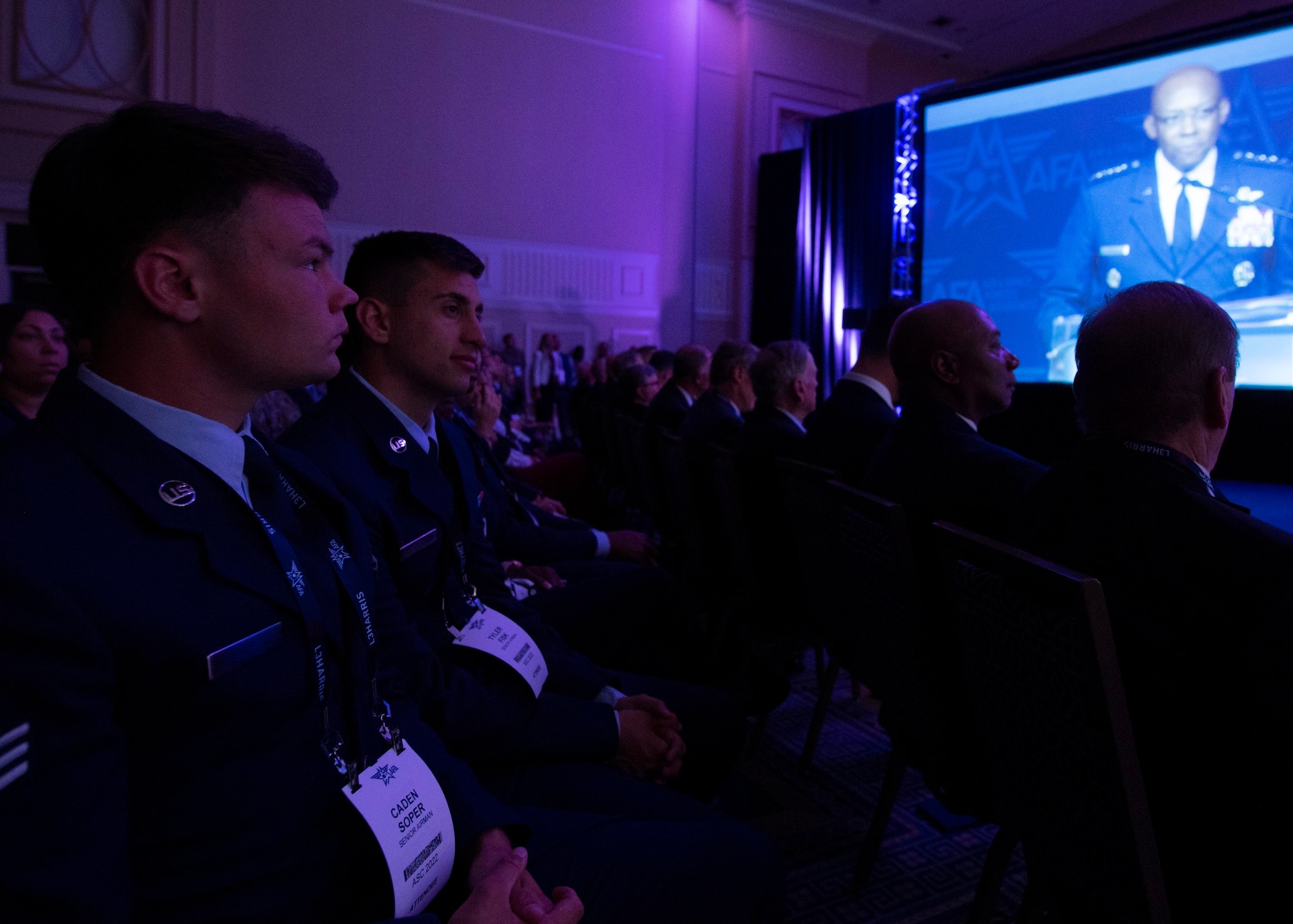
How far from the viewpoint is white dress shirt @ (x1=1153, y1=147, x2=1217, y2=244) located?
5.02 m

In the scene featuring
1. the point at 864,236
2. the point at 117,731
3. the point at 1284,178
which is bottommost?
the point at 117,731

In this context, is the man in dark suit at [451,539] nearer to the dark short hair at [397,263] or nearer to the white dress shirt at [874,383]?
the dark short hair at [397,263]

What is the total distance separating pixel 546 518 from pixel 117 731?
248 centimetres

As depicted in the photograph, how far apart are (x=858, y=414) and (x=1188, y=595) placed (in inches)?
67.5

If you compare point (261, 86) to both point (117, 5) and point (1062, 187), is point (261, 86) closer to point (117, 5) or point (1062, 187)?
point (117, 5)

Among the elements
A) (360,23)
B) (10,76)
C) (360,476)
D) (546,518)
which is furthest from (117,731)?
(360,23)

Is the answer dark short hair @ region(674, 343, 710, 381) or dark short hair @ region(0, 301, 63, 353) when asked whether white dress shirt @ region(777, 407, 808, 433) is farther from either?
dark short hair @ region(0, 301, 63, 353)

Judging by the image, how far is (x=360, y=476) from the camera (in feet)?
4.66

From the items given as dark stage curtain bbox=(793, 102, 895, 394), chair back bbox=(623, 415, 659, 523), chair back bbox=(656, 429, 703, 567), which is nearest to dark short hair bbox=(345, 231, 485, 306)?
chair back bbox=(656, 429, 703, 567)

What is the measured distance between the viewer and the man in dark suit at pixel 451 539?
1.38 meters

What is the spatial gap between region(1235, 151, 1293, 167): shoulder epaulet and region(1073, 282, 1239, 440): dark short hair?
442 centimetres

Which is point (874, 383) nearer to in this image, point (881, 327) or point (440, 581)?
point (881, 327)

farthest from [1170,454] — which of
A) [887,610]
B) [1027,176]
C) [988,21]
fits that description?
[988,21]

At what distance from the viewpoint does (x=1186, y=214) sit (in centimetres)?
513
